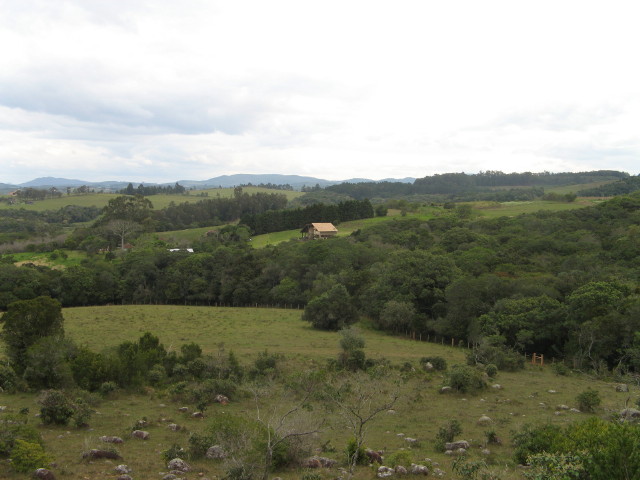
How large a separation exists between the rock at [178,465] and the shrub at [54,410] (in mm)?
6489

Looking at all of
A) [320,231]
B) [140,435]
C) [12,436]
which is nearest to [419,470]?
[140,435]

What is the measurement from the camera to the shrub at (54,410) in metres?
17.8

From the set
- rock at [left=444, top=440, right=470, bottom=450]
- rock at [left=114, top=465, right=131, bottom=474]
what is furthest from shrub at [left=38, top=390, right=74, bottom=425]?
rock at [left=444, top=440, right=470, bottom=450]

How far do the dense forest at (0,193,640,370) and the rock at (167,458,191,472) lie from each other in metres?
24.1

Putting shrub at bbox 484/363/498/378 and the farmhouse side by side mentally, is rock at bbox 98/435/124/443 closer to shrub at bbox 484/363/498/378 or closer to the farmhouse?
shrub at bbox 484/363/498/378

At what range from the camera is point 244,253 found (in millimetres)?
63750

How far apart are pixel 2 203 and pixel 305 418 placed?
17619 centimetres

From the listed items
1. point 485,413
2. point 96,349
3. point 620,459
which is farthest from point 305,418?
point 96,349

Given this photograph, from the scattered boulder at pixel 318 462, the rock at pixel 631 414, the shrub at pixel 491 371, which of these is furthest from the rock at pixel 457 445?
the shrub at pixel 491 371

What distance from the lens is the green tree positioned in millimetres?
24438

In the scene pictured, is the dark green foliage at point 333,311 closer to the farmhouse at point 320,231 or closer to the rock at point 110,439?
the rock at point 110,439

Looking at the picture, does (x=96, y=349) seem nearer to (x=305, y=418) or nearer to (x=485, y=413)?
(x=305, y=418)

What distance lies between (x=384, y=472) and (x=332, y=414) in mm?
6123

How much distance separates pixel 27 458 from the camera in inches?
511
